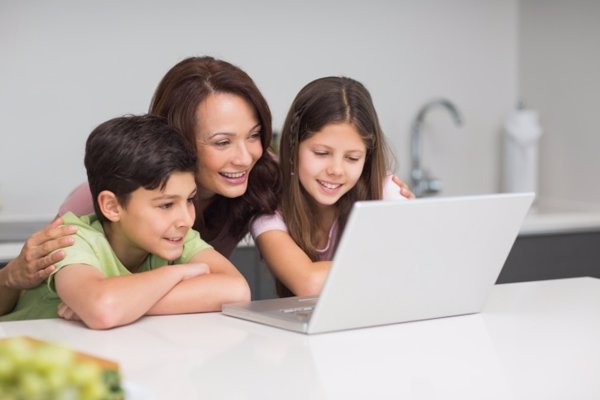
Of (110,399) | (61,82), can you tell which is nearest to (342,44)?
(61,82)

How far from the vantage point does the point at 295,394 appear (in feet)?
3.13

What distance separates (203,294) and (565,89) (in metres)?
2.56

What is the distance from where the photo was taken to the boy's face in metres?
1.56

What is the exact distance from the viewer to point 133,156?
5.11 feet

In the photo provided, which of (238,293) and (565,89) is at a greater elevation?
(238,293)

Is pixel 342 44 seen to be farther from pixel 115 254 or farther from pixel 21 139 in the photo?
pixel 115 254

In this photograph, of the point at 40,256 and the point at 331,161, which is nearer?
the point at 40,256

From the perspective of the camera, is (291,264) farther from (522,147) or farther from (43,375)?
(522,147)

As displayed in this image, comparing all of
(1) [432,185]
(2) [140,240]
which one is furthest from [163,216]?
(1) [432,185]

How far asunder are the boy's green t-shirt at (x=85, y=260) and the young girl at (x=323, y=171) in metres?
0.20

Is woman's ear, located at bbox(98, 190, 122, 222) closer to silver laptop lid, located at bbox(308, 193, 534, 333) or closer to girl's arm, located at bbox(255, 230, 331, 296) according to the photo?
girl's arm, located at bbox(255, 230, 331, 296)

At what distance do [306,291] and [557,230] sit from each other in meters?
1.58

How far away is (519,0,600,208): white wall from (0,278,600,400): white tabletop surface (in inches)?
85.0

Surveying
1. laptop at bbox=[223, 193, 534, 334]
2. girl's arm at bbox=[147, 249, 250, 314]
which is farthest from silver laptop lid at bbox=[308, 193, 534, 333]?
girl's arm at bbox=[147, 249, 250, 314]
